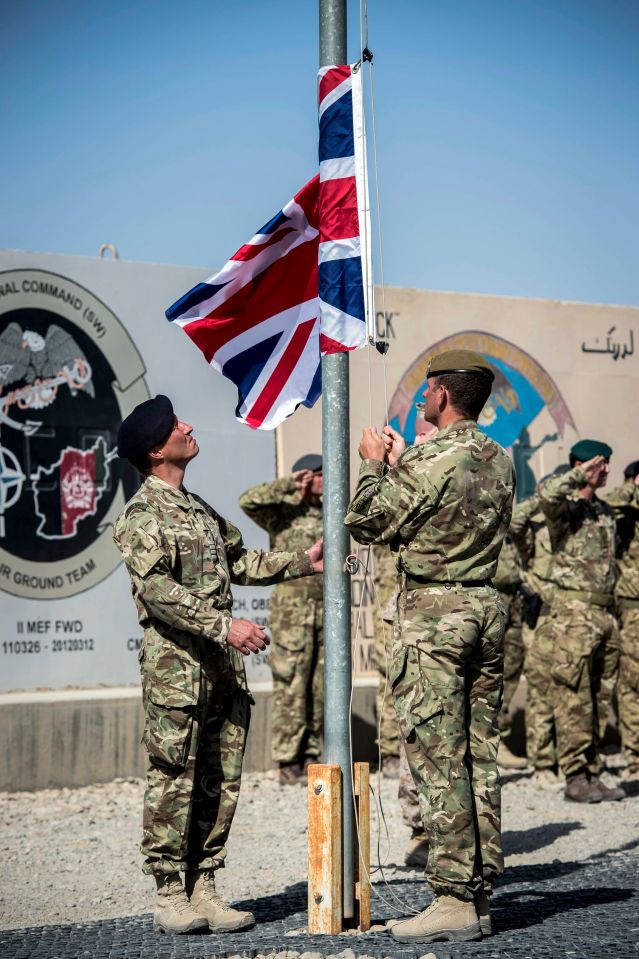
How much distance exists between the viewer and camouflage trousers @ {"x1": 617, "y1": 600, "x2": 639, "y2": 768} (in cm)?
856

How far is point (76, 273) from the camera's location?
957 centimetres

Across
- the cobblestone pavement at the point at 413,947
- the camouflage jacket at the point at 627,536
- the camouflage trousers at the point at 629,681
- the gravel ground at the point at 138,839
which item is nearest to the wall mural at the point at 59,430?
the gravel ground at the point at 138,839

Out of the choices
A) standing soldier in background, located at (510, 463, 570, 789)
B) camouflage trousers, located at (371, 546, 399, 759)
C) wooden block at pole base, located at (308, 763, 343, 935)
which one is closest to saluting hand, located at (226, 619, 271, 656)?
wooden block at pole base, located at (308, 763, 343, 935)

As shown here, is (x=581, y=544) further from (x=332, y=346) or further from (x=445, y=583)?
(x=445, y=583)

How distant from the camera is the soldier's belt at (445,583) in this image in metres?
4.18

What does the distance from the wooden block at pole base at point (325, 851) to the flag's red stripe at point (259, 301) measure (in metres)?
2.07

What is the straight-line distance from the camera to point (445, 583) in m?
4.19

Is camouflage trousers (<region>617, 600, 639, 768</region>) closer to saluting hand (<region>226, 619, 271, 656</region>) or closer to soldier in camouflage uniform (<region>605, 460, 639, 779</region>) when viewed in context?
soldier in camouflage uniform (<region>605, 460, 639, 779</region>)

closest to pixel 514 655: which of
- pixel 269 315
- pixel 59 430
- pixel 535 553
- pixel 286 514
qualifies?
pixel 535 553

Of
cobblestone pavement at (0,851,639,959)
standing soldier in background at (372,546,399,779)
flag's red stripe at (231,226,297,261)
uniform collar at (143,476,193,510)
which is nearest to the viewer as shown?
cobblestone pavement at (0,851,639,959)

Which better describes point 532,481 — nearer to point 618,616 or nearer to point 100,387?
point 618,616

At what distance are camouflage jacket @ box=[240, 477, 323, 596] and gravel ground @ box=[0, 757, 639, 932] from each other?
5.70 feet

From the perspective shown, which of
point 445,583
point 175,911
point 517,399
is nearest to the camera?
point 445,583

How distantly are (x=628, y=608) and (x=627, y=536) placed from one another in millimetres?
538
